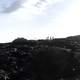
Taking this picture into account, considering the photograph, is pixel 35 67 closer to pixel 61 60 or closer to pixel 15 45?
pixel 61 60

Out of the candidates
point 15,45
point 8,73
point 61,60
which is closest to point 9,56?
point 8,73

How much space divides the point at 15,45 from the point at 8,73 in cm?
3566

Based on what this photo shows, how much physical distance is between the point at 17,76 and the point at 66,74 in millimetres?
19271

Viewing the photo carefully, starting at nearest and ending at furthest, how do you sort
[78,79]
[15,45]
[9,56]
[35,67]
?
[78,79] < [35,67] < [9,56] < [15,45]

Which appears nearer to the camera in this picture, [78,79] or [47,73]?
[78,79]

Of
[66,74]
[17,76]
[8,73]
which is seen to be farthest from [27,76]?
[66,74]

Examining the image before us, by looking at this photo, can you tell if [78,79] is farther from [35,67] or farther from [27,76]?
[27,76]

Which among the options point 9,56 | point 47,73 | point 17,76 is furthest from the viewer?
point 9,56

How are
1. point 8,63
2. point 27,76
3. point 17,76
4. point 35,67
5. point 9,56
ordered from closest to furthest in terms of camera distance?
point 35,67 < point 27,76 < point 17,76 < point 8,63 < point 9,56

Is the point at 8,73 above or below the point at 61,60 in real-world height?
below

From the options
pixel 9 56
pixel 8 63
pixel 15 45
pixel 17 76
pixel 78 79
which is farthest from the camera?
pixel 15 45

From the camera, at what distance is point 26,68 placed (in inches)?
2482

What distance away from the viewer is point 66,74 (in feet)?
152

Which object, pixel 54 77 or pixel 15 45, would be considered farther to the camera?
pixel 15 45
